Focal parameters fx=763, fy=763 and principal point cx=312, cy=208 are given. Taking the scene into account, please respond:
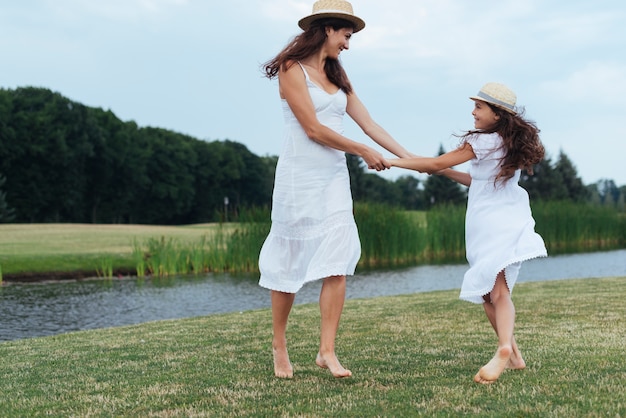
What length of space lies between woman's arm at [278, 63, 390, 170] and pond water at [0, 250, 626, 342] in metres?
7.68

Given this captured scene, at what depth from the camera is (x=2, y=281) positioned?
1731cm

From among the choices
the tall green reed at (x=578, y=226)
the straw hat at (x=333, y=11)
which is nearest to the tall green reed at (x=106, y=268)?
the tall green reed at (x=578, y=226)

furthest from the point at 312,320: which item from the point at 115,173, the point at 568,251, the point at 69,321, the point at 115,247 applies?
the point at 115,173

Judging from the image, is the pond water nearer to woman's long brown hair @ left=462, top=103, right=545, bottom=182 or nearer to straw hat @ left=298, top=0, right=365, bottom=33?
straw hat @ left=298, top=0, right=365, bottom=33

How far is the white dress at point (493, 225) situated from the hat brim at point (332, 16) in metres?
0.83

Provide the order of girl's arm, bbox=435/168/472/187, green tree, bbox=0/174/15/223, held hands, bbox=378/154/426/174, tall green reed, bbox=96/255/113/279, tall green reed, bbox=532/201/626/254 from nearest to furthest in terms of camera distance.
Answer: held hands, bbox=378/154/426/174 → girl's arm, bbox=435/168/472/187 → tall green reed, bbox=96/255/113/279 → tall green reed, bbox=532/201/626/254 → green tree, bbox=0/174/15/223

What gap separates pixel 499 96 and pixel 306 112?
1.02m

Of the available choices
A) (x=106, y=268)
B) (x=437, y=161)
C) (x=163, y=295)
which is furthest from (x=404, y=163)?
(x=106, y=268)

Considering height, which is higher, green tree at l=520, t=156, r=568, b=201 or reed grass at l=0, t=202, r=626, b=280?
green tree at l=520, t=156, r=568, b=201

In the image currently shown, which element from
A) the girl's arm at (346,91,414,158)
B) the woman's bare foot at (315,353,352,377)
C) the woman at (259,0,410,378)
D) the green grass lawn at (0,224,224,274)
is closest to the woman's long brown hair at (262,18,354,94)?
the woman at (259,0,410,378)

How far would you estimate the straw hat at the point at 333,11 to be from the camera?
3865mm

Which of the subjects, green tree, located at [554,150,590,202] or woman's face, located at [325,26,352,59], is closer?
woman's face, located at [325,26,352,59]

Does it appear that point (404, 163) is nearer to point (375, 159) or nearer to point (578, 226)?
point (375, 159)

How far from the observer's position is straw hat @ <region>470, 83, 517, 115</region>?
398 centimetres
